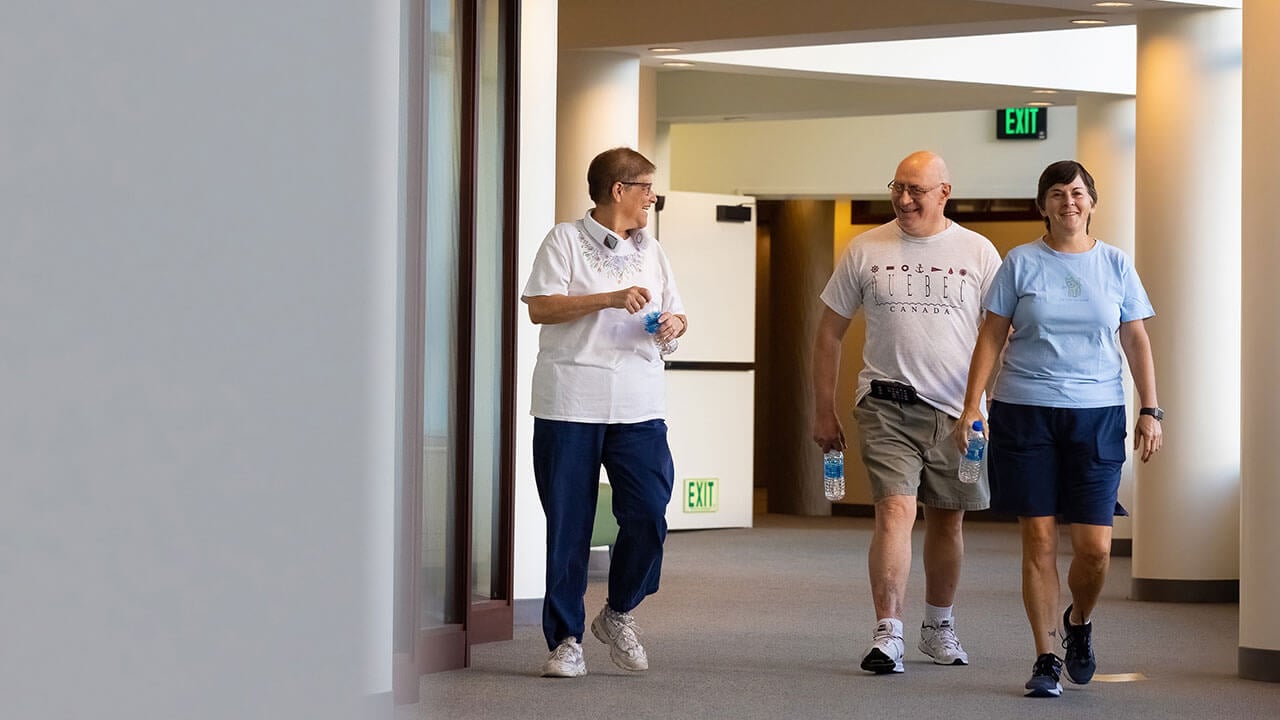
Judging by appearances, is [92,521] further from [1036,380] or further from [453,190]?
[453,190]

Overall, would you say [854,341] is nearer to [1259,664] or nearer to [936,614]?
[936,614]

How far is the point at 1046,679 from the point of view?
451 cm

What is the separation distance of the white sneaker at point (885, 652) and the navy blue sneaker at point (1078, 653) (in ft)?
1.76

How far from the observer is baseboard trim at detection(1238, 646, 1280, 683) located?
487 cm

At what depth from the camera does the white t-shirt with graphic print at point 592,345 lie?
15.2 ft

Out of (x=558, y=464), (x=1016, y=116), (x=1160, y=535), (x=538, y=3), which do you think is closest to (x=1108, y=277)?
(x=558, y=464)

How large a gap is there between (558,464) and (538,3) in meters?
2.53

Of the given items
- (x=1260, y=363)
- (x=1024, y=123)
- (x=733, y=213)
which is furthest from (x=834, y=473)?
(x=1024, y=123)

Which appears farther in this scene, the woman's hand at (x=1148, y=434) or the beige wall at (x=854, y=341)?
the beige wall at (x=854, y=341)

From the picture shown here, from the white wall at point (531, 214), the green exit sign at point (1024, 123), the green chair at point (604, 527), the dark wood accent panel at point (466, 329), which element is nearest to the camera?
the dark wood accent panel at point (466, 329)

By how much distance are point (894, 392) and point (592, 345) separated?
3.28 ft

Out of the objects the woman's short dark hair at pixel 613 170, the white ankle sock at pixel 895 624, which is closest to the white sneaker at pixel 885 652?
the white ankle sock at pixel 895 624

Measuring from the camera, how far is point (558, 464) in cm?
464

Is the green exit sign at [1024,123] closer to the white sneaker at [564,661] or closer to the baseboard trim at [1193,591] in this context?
the baseboard trim at [1193,591]
